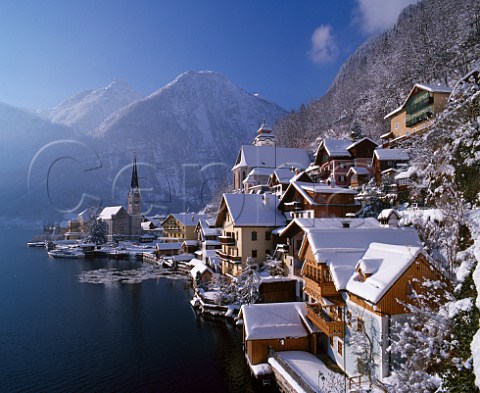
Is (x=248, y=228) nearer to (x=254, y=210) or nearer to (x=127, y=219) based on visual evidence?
(x=254, y=210)

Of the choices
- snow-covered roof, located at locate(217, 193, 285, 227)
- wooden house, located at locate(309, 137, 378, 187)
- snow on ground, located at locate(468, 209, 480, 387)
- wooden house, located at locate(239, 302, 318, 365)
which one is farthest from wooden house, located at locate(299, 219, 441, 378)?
wooden house, located at locate(309, 137, 378, 187)

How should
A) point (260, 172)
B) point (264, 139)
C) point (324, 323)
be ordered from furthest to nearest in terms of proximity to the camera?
point (264, 139)
point (260, 172)
point (324, 323)

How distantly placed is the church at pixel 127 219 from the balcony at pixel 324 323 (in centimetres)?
10629

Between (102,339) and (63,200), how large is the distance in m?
164

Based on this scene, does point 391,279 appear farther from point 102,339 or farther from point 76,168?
point 76,168

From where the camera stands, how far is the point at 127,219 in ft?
398

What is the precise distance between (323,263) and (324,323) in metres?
3.73

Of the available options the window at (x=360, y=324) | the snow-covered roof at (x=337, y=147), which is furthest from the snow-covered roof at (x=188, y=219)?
the window at (x=360, y=324)

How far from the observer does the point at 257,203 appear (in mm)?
42875

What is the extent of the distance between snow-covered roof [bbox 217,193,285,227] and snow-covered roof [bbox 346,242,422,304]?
22.4 meters

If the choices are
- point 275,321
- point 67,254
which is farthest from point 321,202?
point 67,254

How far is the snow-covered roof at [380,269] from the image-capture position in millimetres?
15281

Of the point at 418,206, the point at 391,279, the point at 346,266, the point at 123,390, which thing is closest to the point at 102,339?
the point at 123,390

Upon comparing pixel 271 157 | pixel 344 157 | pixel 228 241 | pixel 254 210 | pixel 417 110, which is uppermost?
pixel 417 110
